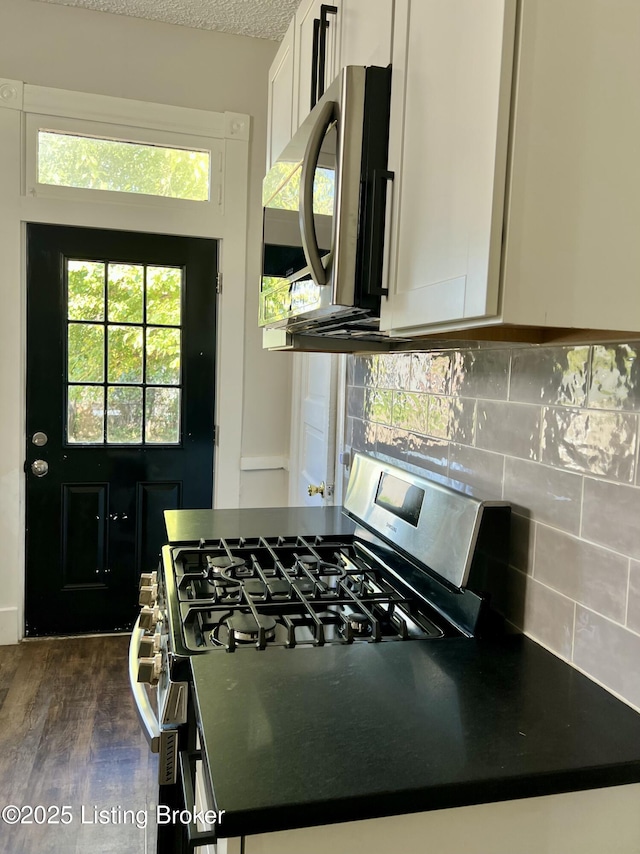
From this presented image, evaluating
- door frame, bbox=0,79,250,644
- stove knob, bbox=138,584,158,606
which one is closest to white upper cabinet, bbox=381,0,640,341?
stove knob, bbox=138,584,158,606

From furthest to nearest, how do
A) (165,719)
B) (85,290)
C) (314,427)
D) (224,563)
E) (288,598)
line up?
(85,290), (314,427), (224,563), (288,598), (165,719)

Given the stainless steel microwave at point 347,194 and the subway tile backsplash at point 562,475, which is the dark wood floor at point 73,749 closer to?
the subway tile backsplash at point 562,475

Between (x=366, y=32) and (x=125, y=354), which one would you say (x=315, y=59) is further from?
(x=125, y=354)

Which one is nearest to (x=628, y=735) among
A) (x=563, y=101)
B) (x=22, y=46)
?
(x=563, y=101)

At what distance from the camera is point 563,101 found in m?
0.80

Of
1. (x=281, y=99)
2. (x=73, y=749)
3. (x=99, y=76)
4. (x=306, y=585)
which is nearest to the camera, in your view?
(x=306, y=585)

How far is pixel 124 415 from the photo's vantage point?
3.10 m

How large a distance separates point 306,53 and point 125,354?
1816 millimetres

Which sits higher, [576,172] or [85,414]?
[576,172]

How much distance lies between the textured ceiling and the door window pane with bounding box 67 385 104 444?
1.62 m

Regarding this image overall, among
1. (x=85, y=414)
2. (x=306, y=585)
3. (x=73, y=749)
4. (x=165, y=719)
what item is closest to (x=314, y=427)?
(x=85, y=414)

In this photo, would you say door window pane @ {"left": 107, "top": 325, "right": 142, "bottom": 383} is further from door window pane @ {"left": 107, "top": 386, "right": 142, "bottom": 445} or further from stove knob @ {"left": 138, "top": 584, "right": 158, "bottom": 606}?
stove knob @ {"left": 138, "top": 584, "right": 158, "bottom": 606}

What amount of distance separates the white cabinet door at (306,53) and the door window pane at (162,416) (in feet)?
5.70

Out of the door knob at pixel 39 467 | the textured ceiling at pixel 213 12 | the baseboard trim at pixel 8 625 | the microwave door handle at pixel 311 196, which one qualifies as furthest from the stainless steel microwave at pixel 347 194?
the baseboard trim at pixel 8 625
